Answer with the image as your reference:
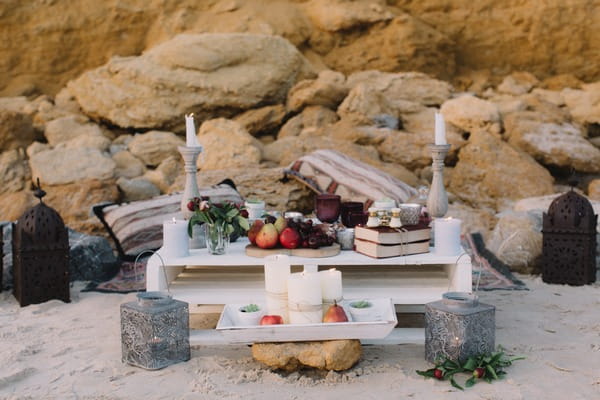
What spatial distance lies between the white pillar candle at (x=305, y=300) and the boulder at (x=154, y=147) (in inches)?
225

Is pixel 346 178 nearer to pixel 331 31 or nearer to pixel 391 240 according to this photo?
pixel 391 240

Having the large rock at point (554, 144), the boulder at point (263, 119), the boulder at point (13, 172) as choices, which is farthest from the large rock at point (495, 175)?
the boulder at point (13, 172)

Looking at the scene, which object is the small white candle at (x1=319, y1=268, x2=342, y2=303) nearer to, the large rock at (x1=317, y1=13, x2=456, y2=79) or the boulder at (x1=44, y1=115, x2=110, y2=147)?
the boulder at (x1=44, y1=115, x2=110, y2=147)

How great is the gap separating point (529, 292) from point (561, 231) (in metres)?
0.59

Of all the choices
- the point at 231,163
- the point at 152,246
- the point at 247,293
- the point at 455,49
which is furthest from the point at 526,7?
the point at 247,293

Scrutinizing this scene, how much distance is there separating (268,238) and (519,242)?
8.89 ft

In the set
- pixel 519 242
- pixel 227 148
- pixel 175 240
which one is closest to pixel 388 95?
pixel 227 148

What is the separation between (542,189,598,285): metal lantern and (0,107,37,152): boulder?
6443 mm

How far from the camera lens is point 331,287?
10.8ft

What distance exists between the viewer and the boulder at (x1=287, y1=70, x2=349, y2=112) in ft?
30.3

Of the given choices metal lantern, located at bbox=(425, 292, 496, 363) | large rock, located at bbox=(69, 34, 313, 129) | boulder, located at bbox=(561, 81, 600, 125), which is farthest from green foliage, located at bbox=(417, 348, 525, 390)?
boulder, located at bbox=(561, 81, 600, 125)

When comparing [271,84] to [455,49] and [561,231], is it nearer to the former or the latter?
[455,49]

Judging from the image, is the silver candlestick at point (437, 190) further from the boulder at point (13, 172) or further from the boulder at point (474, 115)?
the boulder at point (13, 172)

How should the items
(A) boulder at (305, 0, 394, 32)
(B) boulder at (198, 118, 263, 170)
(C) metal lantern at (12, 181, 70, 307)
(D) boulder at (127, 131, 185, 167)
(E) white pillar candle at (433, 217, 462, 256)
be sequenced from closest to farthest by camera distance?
(E) white pillar candle at (433, 217, 462, 256) → (C) metal lantern at (12, 181, 70, 307) → (B) boulder at (198, 118, 263, 170) → (D) boulder at (127, 131, 185, 167) → (A) boulder at (305, 0, 394, 32)
